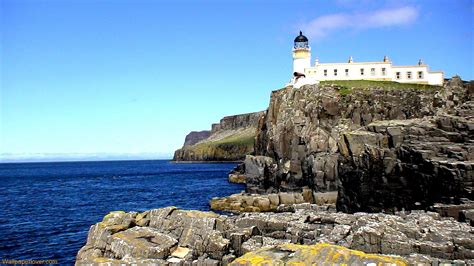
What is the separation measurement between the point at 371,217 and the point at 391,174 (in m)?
17.4

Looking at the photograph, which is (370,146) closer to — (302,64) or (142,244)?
(142,244)

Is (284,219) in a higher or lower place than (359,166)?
lower

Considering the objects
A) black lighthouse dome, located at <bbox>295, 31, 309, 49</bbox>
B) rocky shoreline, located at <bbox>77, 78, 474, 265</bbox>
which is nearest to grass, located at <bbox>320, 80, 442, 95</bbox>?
rocky shoreline, located at <bbox>77, 78, 474, 265</bbox>

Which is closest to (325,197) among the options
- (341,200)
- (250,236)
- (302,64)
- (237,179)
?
(341,200)

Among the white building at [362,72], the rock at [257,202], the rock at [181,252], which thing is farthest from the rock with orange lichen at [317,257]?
the white building at [362,72]

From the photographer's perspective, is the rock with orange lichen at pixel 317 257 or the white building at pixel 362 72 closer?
the rock with orange lichen at pixel 317 257

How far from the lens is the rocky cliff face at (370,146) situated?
3566 centimetres

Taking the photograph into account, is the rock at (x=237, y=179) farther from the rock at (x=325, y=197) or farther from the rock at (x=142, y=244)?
the rock at (x=142, y=244)

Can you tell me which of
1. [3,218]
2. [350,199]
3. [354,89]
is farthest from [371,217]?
[354,89]

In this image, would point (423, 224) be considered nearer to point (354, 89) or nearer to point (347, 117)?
point (347, 117)

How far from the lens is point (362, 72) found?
9531 cm

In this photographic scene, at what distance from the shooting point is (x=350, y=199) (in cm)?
4541

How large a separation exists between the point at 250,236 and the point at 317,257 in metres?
9.00

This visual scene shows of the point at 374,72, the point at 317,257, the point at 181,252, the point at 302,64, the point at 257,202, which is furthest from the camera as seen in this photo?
the point at 302,64
